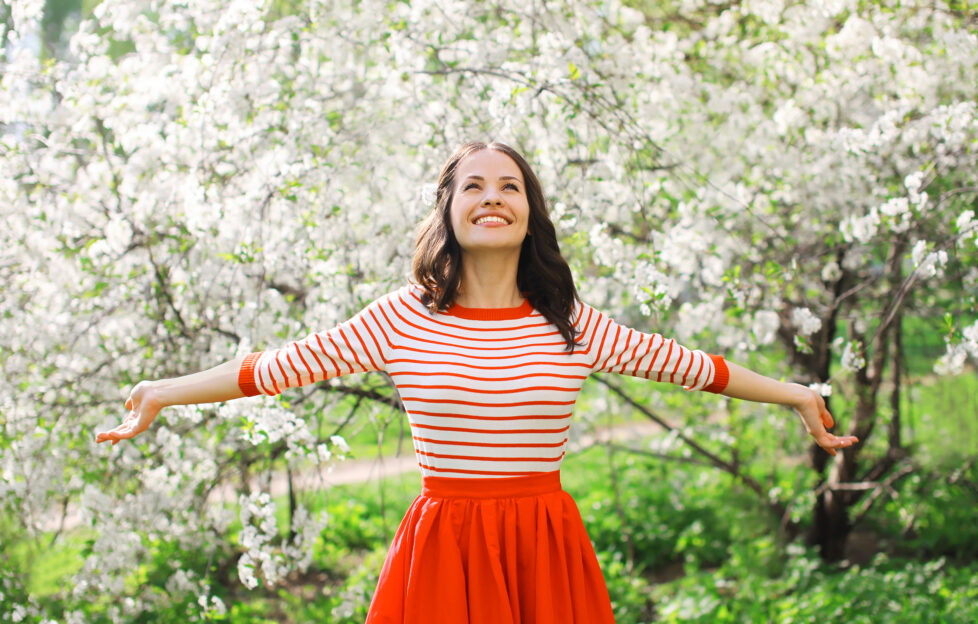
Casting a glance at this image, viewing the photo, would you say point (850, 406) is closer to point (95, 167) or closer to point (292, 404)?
point (292, 404)

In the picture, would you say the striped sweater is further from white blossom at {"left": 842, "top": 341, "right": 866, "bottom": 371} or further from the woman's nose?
white blossom at {"left": 842, "top": 341, "right": 866, "bottom": 371}

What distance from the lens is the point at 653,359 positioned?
186 cm

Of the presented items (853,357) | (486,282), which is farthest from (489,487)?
(853,357)

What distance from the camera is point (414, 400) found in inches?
69.7

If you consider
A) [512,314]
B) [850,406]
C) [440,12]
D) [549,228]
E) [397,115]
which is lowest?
[850,406]

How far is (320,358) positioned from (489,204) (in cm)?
53

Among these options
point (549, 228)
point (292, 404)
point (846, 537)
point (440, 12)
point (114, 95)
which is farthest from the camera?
point (846, 537)

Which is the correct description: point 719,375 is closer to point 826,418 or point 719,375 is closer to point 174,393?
point 826,418

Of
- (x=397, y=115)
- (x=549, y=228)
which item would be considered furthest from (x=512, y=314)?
(x=397, y=115)

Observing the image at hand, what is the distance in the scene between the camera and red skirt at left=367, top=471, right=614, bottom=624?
1740 mm

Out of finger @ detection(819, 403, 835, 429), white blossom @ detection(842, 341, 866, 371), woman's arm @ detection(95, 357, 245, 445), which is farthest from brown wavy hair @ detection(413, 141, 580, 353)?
white blossom @ detection(842, 341, 866, 371)

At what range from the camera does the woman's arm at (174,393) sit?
1.73m

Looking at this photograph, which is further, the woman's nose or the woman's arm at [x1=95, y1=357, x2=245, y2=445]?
the woman's nose

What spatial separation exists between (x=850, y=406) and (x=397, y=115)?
316 cm
